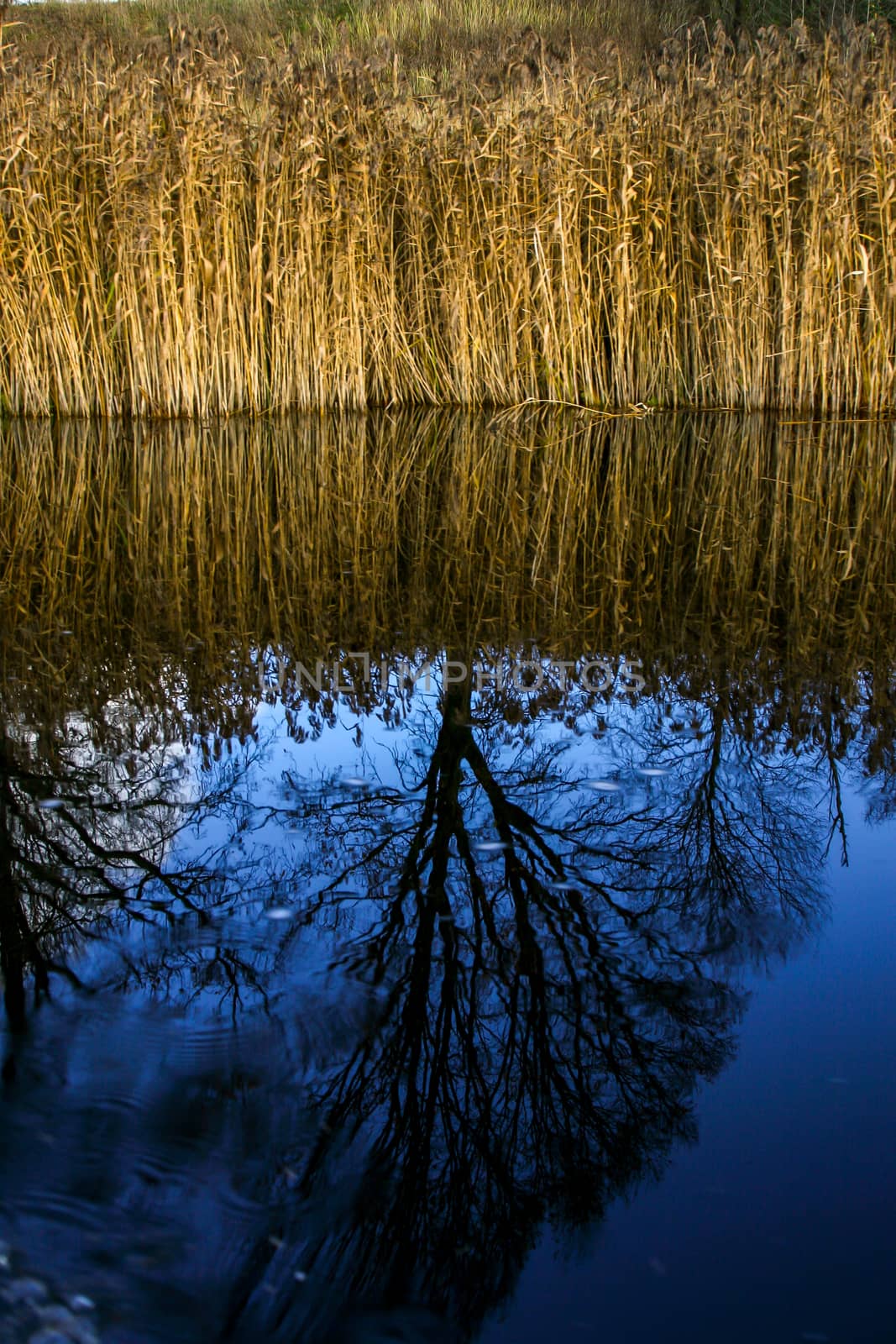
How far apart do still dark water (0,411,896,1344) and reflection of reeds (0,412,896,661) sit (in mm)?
43

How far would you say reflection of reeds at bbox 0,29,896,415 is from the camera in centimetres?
717

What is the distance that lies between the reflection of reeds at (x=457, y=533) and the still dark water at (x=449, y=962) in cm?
4

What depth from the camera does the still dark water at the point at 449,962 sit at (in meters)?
1.29

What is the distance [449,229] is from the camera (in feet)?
25.7

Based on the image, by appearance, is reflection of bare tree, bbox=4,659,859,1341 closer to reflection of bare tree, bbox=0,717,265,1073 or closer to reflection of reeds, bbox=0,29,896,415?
reflection of bare tree, bbox=0,717,265,1073

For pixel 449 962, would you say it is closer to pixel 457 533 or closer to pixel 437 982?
pixel 437 982

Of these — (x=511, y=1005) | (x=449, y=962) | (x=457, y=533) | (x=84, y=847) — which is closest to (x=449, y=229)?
(x=457, y=533)

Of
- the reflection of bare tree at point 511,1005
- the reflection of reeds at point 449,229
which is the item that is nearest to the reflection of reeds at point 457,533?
the reflection of reeds at point 449,229

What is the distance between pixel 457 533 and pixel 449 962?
3.05 m

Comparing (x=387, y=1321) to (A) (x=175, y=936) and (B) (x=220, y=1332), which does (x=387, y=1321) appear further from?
(A) (x=175, y=936)

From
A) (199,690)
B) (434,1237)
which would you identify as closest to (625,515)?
(199,690)

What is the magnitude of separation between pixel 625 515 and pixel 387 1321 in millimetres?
4039

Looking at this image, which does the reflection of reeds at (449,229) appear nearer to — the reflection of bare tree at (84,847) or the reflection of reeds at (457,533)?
the reflection of reeds at (457,533)

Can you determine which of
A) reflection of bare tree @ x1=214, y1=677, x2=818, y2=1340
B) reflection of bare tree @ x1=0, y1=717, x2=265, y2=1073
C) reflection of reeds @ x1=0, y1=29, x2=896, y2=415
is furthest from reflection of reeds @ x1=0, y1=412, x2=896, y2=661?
reflection of bare tree @ x1=214, y1=677, x2=818, y2=1340
